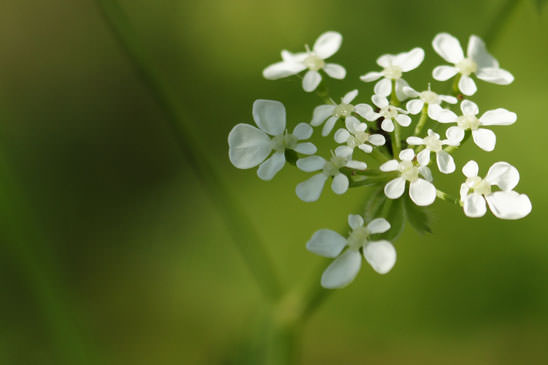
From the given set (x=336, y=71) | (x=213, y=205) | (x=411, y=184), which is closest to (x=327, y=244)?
(x=411, y=184)

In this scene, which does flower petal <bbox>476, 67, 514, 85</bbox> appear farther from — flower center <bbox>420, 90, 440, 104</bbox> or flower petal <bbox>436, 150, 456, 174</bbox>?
flower petal <bbox>436, 150, 456, 174</bbox>

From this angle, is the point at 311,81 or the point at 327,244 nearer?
the point at 327,244

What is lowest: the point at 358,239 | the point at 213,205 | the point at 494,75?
the point at 213,205

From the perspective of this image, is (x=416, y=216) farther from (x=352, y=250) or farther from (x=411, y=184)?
(x=352, y=250)

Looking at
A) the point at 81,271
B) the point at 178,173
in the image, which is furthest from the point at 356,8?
the point at 81,271

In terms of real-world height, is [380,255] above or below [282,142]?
below

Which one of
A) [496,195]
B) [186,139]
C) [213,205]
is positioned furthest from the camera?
[213,205]

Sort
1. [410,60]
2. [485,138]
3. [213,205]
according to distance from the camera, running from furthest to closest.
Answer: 1. [213,205]
2. [410,60]
3. [485,138]
